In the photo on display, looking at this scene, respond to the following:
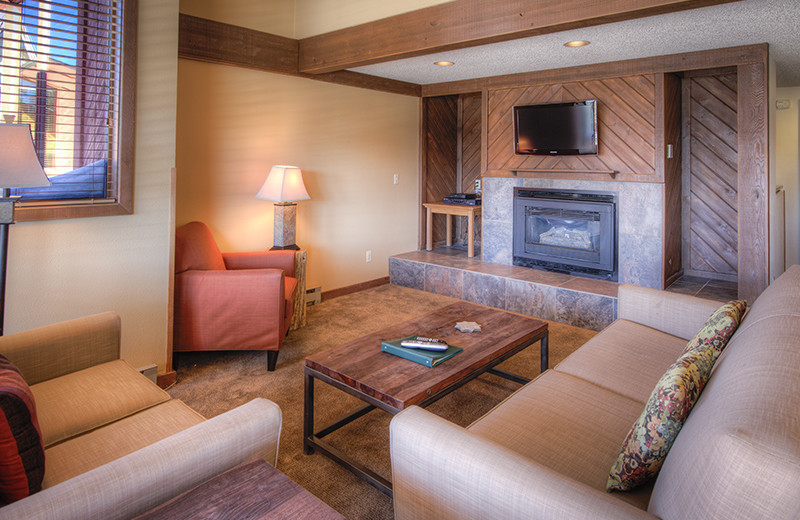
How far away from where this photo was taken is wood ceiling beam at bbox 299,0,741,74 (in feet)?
8.96

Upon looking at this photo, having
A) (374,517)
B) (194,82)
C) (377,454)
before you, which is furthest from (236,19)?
(374,517)

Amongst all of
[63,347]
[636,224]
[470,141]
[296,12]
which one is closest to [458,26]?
[296,12]

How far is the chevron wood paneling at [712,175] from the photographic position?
470cm

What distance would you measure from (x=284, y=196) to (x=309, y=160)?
84 centimetres

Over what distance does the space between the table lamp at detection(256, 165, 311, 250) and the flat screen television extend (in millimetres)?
2325

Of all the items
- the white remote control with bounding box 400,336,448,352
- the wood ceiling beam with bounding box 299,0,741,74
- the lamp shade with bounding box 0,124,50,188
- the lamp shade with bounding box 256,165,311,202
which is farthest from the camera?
the lamp shade with bounding box 256,165,311,202

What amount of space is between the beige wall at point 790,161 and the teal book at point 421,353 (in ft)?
17.7

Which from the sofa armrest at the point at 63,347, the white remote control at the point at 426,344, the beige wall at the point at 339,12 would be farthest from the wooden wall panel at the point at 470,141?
the sofa armrest at the point at 63,347

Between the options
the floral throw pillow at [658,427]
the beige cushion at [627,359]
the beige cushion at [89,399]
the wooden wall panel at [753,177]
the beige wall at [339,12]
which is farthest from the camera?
the wooden wall panel at [753,177]

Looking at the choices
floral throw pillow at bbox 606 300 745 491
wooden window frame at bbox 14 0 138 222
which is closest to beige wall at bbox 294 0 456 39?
wooden window frame at bbox 14 0 138 222

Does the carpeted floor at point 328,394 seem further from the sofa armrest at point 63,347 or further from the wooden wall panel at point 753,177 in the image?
the wooden wall panel at point 753,177

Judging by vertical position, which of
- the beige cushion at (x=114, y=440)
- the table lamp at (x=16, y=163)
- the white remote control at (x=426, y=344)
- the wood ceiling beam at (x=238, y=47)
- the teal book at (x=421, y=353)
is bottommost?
the beige cushion at (x=114, y=440)

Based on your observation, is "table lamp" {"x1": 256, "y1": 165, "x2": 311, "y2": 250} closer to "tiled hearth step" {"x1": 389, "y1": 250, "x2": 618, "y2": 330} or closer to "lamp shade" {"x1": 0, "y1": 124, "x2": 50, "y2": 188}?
"tiled hearth step" {"x1": 389, "y1": 250, "x2": 618, "y2": 330}

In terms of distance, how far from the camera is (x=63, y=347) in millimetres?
1989
